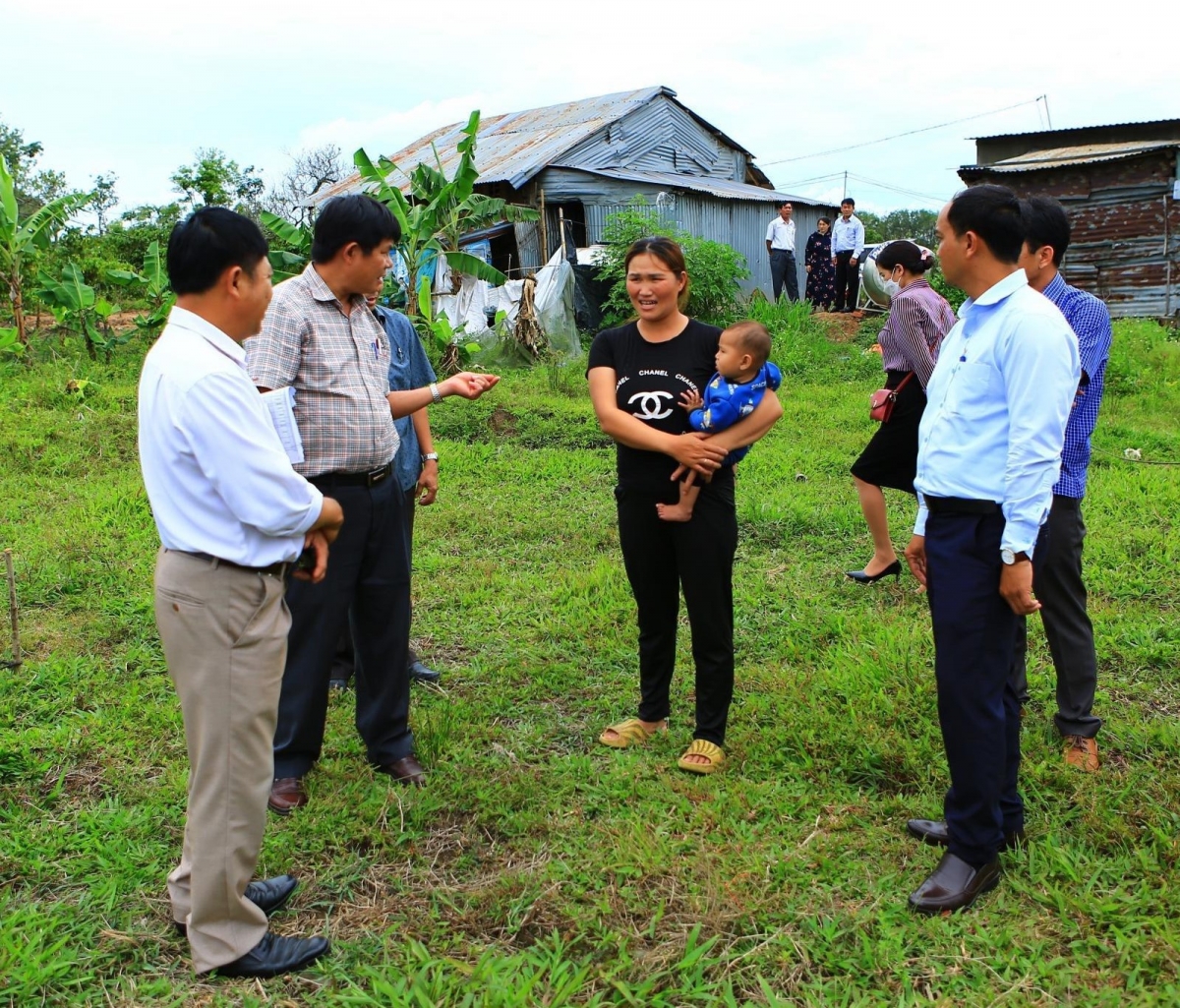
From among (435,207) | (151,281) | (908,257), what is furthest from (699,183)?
(908,257)

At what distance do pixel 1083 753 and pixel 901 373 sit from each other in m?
2.34

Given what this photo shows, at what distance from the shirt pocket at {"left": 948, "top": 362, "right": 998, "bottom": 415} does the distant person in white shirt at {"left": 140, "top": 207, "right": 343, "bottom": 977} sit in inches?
66.5

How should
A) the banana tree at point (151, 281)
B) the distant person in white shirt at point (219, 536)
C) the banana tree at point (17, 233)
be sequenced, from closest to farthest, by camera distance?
1. the distant person in white shirt at point (219, 536)
2. the banana tree at point (17, 233)
3. the banana tree at point (151, 281)

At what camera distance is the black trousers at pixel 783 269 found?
16.3m

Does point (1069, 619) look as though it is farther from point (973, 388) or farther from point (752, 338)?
point (752, 338)

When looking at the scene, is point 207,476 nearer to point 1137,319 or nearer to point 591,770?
point 591,770

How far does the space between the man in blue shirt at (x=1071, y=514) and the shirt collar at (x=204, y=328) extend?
2609mm

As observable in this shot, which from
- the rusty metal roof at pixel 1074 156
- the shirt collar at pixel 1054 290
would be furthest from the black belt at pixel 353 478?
the rusty metal roof at pixel 1074 156

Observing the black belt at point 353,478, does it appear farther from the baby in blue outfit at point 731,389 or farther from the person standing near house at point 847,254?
the person standing near house at point 847,254

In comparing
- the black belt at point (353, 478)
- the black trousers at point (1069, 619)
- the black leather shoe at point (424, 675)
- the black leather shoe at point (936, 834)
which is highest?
the black belt at point (353, 478)

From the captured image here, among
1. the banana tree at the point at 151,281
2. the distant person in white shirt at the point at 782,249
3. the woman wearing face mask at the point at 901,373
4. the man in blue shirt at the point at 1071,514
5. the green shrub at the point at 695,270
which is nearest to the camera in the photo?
the man in blue shirt at the point at 1071,514

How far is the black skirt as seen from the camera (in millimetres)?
5148

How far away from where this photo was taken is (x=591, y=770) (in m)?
3.53

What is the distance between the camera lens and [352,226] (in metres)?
3.13
